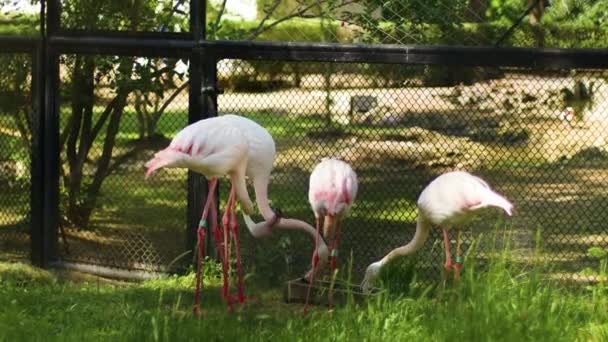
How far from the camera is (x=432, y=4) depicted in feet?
24.7

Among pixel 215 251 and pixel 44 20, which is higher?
pixel 44 20

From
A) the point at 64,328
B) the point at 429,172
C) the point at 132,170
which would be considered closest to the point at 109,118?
the point at 132,170

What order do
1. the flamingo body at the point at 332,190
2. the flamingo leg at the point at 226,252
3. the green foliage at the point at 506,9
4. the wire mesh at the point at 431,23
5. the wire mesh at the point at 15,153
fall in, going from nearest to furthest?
the flamingo body at the point at 332,190 < the flamingo leg at the point at 226,252 < the wire mesh at the point at 431,23 < the wire mesh at the point at 15,153 < the green foliage at the point at 506,9

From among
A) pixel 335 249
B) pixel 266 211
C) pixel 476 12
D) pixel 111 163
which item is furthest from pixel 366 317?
pixel 476 12

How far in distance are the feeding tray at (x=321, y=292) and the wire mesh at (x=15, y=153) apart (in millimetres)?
2117

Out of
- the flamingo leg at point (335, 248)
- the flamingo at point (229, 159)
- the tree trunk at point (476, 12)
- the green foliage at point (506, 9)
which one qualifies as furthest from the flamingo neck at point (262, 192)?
the green foliage at point (506, 9)

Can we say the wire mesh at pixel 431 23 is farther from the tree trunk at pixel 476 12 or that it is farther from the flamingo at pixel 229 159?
the flamingo at pixel 229 159

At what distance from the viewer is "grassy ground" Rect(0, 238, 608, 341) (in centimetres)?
502

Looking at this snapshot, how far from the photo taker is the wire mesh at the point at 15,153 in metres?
7.96

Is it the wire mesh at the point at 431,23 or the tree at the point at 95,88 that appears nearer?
the wire mesh at the point at 431,23

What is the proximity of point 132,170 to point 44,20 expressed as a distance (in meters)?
1.07

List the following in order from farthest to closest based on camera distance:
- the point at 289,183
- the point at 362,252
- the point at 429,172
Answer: the point at 429,172 → the point at 289,183 → the point at 362,252

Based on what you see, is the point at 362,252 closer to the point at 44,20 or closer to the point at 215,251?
the point at 215,251

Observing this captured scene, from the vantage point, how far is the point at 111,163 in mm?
7934
